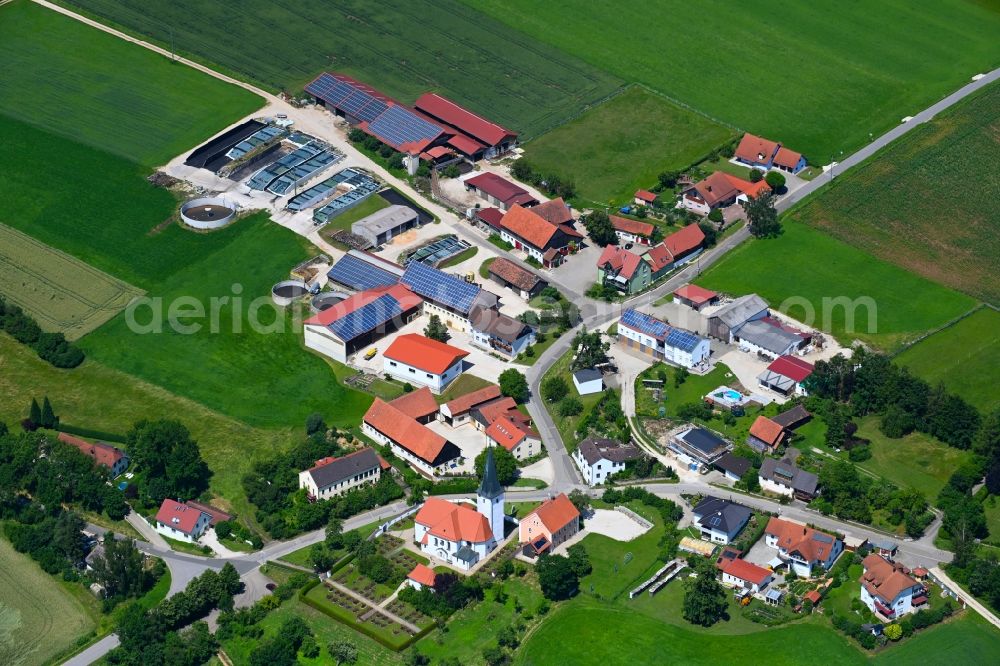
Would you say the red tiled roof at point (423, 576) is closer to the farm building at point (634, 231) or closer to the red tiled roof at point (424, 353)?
the red tiled roof at point (424, 353)

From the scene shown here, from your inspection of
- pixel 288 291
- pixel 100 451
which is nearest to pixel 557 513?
pixel 100 451

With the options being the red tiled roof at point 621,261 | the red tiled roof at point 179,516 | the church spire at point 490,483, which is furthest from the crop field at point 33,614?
the red tiled roof at point 621,261

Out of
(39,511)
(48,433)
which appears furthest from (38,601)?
(48,433)

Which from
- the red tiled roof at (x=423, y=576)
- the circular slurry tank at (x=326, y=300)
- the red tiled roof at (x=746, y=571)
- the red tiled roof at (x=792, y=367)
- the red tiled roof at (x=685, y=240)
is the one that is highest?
the red tiled roof at (x=792, y=367)

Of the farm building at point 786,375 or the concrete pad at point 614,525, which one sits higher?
the farm building at point 786,375

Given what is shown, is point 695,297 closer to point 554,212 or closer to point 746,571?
point 554,212

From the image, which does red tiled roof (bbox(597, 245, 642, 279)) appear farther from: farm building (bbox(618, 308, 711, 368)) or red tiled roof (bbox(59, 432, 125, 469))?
red tiled roof (bbox(59, 432, 125, 469))

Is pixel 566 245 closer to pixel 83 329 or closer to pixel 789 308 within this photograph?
pixel 789 308
